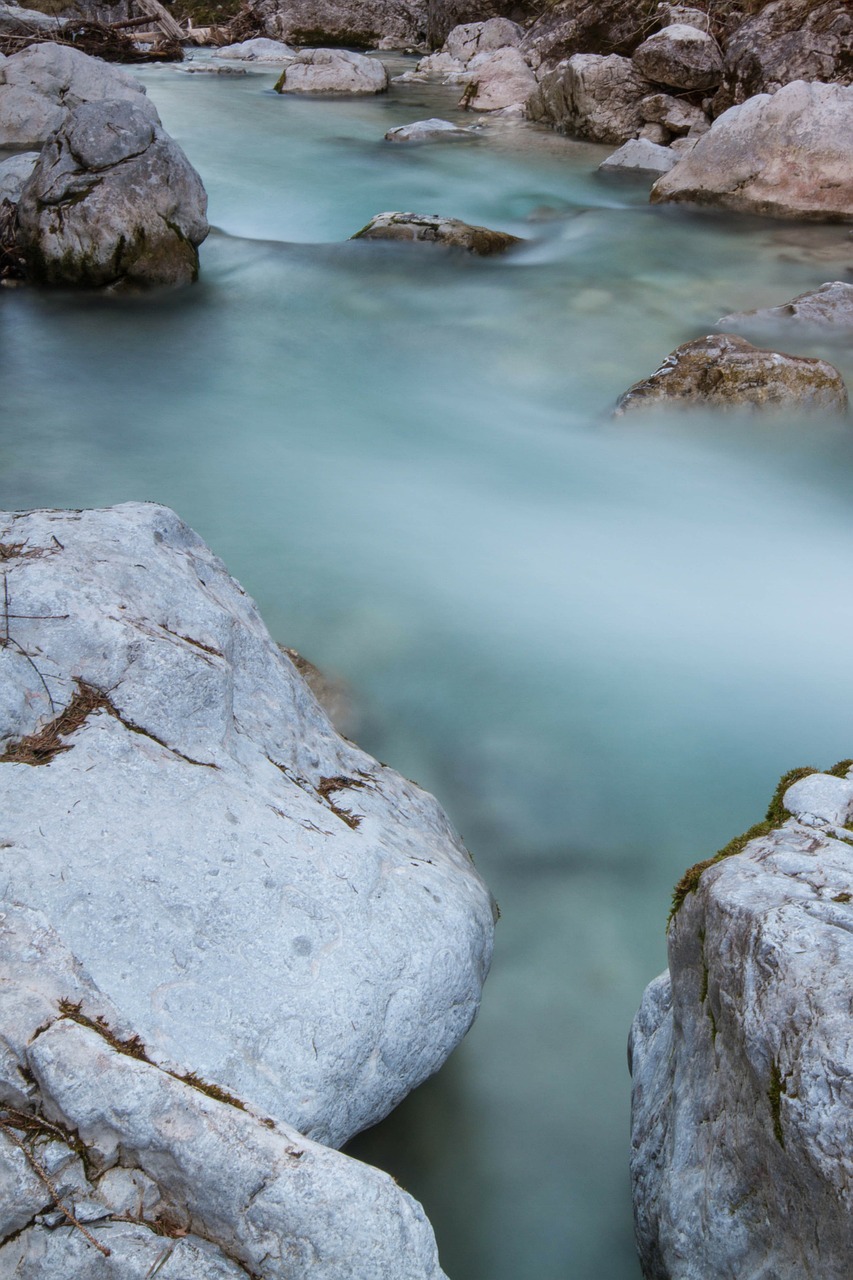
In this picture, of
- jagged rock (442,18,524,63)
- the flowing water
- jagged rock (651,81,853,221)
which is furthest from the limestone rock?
jagged rock (442,18,524,63)

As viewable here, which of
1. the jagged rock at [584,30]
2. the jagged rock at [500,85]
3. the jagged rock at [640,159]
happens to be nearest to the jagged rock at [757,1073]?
the jagged rock at [640,159]

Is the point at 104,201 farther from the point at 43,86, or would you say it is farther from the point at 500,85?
the point at 500,85

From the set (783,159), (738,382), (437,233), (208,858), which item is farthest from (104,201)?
(208,858)

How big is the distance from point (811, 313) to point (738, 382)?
222cm

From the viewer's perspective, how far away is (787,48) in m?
15.4

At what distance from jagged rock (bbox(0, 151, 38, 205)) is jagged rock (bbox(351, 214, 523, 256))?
12.5 feet

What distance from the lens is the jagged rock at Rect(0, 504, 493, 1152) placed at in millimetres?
2398

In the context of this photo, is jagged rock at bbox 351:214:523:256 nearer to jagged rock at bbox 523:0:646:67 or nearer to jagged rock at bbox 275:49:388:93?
jagged rock at bbox 523:0:646:67

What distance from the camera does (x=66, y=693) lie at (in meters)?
2.84

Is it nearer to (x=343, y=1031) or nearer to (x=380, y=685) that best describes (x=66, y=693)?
(x=343, y=1031)

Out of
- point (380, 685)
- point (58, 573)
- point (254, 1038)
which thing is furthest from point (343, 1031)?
point (380, 685)

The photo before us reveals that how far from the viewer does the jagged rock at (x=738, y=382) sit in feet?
26.0

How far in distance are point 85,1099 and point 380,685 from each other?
3.80 meters

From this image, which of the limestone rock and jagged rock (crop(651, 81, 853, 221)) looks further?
the limestone rock
